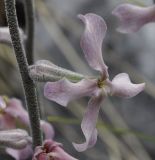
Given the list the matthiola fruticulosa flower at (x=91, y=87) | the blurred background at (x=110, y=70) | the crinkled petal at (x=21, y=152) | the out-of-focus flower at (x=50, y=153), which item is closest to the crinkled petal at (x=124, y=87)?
the matthiola fruticulosa flower at (x=91, y=87)

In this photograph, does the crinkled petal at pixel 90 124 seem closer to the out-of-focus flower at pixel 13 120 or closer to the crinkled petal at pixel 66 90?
the crinkled petal at pixel 66 90

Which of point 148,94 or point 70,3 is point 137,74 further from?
point 70,3

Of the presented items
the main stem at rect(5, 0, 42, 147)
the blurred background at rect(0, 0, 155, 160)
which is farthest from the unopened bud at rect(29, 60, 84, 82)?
the blurred background at rect(0, 0, 155, 160)

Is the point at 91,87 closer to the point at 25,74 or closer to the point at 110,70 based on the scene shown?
the point at 25,74

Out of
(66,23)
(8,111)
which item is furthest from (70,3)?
(8,111)

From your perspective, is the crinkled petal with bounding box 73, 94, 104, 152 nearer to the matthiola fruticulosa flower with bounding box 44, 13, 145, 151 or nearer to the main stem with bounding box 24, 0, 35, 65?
the matthiola fruticulosa flower with bounding box 44, 13, 145, 151

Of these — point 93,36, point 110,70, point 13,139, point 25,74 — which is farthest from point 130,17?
point 110,70
